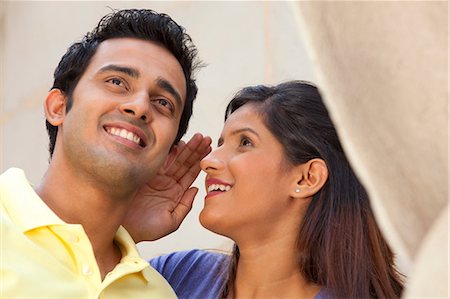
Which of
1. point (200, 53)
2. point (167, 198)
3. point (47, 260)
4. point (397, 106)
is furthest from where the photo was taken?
point (200, 53)

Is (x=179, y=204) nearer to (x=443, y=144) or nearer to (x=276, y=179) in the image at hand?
(x=276, y=179)

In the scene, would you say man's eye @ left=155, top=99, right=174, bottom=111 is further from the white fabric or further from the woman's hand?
the white fabric

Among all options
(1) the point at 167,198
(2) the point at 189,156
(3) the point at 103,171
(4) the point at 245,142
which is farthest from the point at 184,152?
(3) the point at 103,171

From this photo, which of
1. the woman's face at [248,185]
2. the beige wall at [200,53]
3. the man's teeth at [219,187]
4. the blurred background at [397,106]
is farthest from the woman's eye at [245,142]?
the blurred background at [397,106]

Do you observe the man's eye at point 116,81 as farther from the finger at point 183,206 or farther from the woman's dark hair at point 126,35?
the finger at point 183,206

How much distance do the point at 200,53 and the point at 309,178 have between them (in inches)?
54.3

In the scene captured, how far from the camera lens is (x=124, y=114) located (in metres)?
1.49

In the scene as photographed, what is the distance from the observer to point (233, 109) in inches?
72.6

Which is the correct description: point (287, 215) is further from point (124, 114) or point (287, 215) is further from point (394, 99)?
point (394, 99)

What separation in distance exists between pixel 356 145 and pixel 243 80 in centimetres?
252

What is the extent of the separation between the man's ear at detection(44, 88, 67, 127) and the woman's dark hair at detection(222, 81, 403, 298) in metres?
0.43

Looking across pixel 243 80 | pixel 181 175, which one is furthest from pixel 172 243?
pixel 181 175

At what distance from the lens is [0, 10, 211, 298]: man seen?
1.28 meters

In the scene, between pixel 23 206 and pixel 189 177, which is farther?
pixel 189 177
